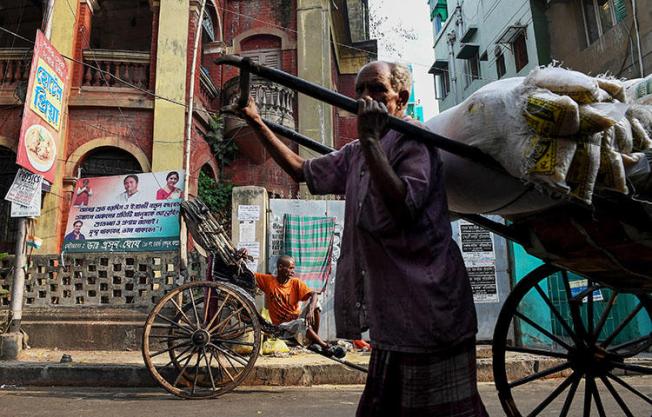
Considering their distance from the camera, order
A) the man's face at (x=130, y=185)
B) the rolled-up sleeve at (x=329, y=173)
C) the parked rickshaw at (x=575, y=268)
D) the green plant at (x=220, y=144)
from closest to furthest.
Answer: the parked rickshaw at (x=575, y=268), the rolled-up sleeve at (x=329, y=173), the man's face at (x=130, y=185), the green plant at (x=220, y=144)

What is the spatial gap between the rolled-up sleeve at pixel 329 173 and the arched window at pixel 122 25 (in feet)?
41.0

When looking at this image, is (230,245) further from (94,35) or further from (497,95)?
(94,35)

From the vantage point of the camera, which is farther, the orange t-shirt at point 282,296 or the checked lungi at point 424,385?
the orange t-shirt at point 282,296

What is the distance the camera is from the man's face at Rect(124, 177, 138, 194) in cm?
789

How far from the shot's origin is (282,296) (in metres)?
5.57

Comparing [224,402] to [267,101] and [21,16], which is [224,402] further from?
[21,16]

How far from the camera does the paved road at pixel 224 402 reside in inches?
148

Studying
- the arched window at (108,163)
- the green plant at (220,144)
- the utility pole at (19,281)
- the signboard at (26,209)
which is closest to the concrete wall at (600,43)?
the green plant at (220,144)

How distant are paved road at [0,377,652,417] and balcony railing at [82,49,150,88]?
6980 millimetres

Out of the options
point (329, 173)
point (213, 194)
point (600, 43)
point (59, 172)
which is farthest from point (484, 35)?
point (329, 173)

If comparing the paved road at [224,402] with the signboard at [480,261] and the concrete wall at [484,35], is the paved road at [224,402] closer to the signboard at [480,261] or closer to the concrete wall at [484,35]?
the signboard at [480,261]

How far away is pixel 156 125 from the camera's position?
9867 millimetres

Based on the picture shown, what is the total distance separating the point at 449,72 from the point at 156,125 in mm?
19607

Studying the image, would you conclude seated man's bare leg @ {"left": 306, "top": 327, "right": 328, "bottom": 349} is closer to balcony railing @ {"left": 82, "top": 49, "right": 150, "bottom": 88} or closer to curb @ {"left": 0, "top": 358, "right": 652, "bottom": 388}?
curb @ {"left": 0, "top": 358, "right": 652, "bottom": 388}
